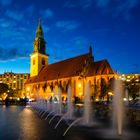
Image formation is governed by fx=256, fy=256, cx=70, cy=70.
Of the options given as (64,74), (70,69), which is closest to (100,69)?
(70,69)

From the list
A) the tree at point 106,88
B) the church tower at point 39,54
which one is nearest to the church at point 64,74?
the church tower at point 39,54

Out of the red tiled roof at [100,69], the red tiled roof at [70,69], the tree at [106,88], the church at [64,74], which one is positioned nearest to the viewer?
the tree at [106,88]

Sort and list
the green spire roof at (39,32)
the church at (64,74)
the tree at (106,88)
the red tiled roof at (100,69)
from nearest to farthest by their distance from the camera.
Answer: the tree at (106,88)
the red tiled roof at (100,69)
the church at (64,74)
the green spire roof at (39,32)

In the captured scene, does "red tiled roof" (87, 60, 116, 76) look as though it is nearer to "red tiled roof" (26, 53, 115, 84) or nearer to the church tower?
"red tiled roof" (26, 53, 115, 84)

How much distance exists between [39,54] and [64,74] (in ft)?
71.9

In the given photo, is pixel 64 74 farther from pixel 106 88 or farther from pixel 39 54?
pixel 106 88

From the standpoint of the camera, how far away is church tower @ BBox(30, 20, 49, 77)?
4247 inches

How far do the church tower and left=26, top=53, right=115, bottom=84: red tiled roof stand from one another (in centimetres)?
239

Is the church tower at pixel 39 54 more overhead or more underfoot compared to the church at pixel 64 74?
more overhead

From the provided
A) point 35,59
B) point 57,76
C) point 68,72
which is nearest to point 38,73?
point 35,59

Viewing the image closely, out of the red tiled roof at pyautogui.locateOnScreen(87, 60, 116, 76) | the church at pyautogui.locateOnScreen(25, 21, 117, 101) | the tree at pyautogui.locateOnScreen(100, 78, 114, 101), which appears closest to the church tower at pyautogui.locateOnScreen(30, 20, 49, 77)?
the church at pyautogui.locateOnScreen(25, 21, 117, 101)

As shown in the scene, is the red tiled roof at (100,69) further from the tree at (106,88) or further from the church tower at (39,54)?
the church tower at (39,54)

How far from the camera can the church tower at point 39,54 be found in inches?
4247

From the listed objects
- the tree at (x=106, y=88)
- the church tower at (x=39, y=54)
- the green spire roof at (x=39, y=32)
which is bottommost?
the tree at (x=106, y=88)
